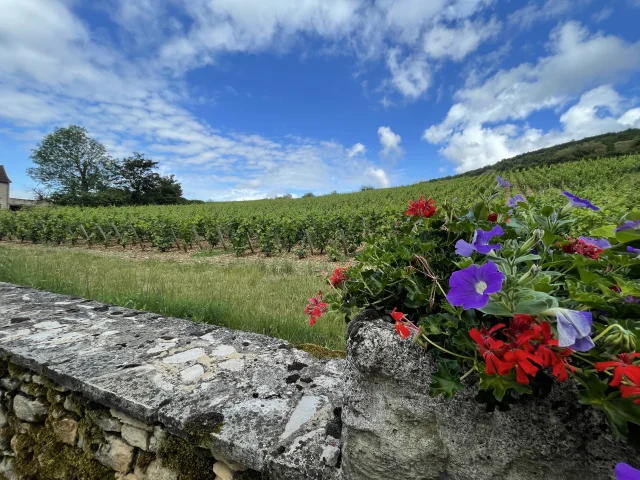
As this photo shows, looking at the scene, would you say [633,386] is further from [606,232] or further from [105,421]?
[105,421]

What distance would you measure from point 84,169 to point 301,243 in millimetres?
62983

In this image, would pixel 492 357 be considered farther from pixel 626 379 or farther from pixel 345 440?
pixel 345 440

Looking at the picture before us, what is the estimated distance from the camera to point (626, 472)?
1.59 ft

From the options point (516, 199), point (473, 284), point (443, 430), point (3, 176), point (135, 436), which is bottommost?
point (135, 436)

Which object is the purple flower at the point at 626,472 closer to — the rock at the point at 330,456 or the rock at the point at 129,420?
the rock at the point at 330,456

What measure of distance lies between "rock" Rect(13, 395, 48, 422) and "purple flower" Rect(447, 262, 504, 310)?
2.83m

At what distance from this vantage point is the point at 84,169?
2333 inches

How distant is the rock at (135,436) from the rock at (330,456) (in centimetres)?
106

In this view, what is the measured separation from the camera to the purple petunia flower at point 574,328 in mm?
584

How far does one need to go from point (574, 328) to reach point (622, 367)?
0.09 m

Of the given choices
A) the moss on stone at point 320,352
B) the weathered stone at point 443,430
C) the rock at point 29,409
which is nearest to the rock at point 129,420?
the rock at point 29,409

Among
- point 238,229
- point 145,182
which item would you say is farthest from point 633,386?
point 145,182

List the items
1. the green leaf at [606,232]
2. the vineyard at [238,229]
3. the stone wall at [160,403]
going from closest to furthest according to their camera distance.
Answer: the green leaf at [606,232], the stone wall at [160,403], the vineyard at [238,229]

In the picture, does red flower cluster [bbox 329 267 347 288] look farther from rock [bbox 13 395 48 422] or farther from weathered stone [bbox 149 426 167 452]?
rock [bbox 13 395 48 422]
